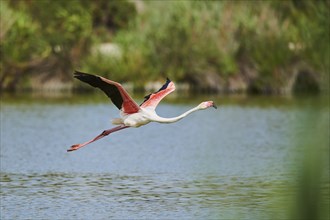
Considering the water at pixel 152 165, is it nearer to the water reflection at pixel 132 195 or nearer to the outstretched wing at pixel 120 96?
the water reflection at pixel 132 195

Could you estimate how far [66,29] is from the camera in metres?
44.5

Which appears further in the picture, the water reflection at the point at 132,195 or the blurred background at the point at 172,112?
the water reflection at the point at 132,195

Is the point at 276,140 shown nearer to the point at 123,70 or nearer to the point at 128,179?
the point at 128,179

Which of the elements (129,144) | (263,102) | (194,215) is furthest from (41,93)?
(194,215)

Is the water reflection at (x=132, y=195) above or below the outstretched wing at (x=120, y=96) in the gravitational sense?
below

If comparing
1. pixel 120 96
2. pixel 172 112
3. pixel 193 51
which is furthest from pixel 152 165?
pixel 193 51

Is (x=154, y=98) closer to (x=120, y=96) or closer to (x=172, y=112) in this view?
(x=120, y=96)

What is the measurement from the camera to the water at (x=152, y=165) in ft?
35.2

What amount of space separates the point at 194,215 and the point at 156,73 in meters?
30.8

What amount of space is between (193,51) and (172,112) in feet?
35.8

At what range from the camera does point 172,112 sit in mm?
30297

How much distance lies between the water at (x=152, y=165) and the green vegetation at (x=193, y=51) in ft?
31.5

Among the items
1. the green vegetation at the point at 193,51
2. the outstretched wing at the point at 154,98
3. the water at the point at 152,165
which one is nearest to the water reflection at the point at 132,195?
the water at the point at 152,165

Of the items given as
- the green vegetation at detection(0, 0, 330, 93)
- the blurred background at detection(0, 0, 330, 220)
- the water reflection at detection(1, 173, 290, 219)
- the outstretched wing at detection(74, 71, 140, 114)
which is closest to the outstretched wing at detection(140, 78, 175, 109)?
the outstretched wing at detection(74, 71, 140, 114)
